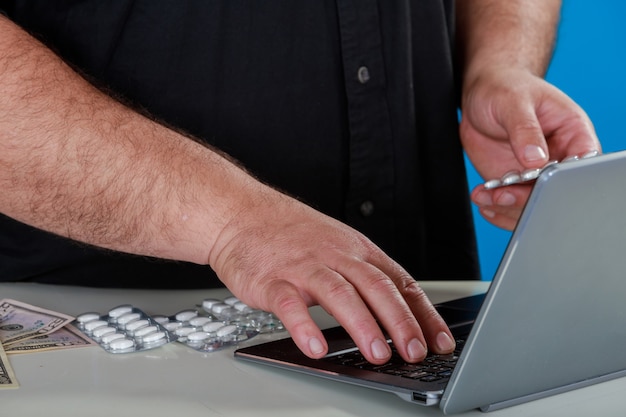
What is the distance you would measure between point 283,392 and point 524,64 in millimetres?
867

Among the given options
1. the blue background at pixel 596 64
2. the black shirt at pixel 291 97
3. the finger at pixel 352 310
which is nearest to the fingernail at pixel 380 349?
the finger at pixel 352 310

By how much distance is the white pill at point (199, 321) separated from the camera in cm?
98

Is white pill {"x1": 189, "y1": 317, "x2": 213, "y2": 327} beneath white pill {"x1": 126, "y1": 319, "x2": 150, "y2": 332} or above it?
beneath

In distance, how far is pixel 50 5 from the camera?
49.3 inches

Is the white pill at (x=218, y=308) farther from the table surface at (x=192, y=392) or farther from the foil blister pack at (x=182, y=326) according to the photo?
the table surface at (x=192, y=392)

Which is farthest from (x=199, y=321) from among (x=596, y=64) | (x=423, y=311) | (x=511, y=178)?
(x=596, y=64)

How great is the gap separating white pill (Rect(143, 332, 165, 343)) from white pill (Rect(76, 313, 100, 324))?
3.7 inches

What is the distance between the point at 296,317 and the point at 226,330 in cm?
13

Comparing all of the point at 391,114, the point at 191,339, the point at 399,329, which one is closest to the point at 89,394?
the point at 191,339

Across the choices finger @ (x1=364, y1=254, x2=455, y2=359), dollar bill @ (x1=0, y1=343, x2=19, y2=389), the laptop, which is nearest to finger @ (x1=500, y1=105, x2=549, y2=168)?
finger @ (x1=364, y1=254, x2=455, y2=359)

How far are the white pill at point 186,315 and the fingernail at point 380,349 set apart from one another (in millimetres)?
267

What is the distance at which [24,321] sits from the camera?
1003 millimetres

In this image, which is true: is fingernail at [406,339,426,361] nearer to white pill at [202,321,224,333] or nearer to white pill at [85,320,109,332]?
white pill at [202,321,224,333]

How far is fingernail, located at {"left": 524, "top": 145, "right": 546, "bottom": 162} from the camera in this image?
3.89ft
